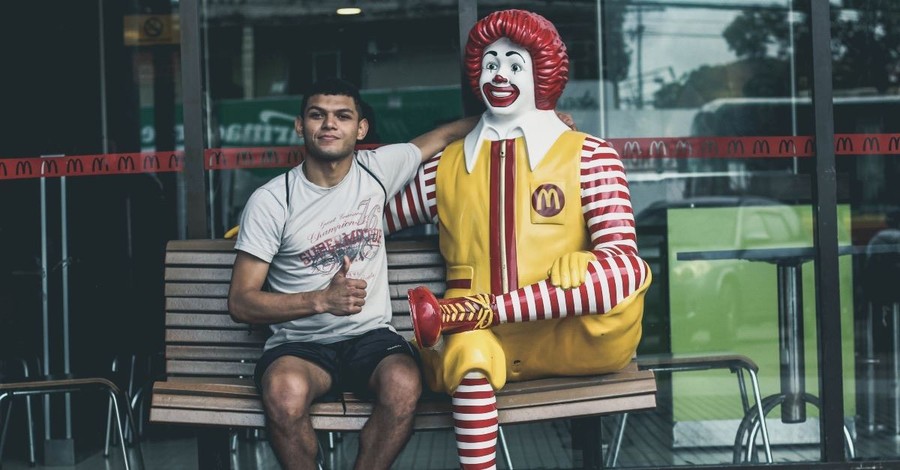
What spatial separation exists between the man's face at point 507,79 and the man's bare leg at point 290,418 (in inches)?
44.5

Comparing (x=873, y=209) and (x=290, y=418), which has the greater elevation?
(x=873, y=209)

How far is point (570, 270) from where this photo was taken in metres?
3.72

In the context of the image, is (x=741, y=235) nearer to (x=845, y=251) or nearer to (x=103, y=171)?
(x=845, y=251)

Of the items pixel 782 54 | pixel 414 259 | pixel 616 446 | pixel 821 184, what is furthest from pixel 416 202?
pixel 782 54

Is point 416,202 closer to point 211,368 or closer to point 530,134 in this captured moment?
point 530,134

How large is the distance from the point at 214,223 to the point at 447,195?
2766mm

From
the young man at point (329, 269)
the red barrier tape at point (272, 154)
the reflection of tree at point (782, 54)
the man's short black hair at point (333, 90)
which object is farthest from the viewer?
the reflection of tree at point (782, 54)

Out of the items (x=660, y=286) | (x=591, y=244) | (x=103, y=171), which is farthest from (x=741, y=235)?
(x=103, y=171)

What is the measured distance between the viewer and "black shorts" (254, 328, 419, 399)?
3945mm

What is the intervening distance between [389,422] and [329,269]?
0.63 meters

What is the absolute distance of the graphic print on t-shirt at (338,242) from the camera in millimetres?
4109

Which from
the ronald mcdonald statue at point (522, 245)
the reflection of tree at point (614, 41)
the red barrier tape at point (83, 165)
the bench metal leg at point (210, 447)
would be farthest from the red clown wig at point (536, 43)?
the reflection of tree at point (614, 41)

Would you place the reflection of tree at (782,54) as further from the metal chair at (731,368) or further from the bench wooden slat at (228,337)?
the bench wooden slat at (228,337)

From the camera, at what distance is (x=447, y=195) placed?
13.5ft
